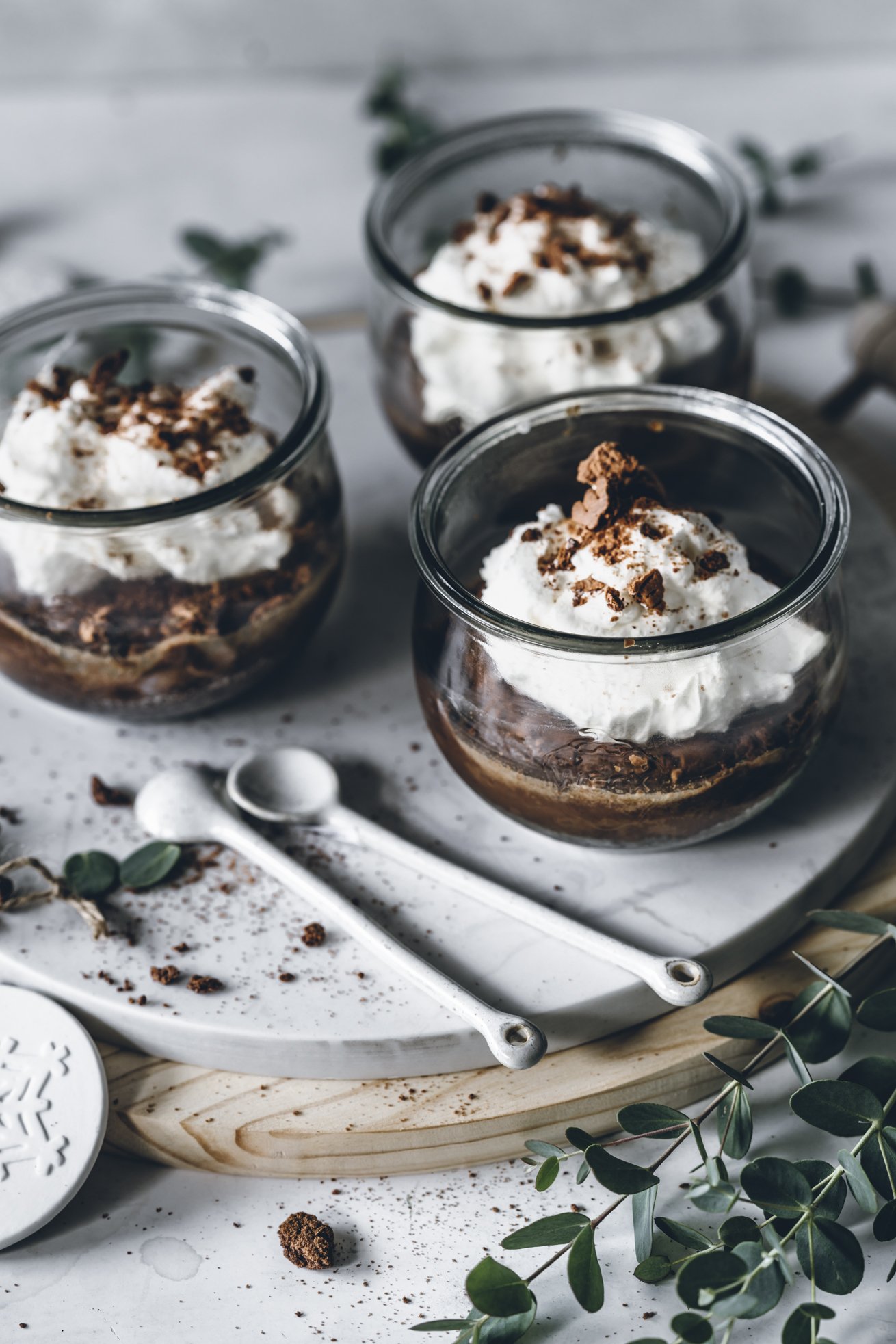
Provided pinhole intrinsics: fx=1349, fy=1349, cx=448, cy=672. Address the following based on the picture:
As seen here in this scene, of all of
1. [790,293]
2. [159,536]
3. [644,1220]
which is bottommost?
[644,1220]

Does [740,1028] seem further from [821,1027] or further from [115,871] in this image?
[115,871]

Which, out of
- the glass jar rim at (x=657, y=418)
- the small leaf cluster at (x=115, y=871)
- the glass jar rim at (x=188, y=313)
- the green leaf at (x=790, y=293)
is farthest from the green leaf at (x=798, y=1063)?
the green leaf at (x=790, y=293)

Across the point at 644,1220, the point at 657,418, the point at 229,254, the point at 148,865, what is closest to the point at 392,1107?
the point at 644,1220

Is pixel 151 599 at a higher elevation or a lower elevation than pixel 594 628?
lower

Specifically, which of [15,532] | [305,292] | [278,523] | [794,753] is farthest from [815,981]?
[305,292]

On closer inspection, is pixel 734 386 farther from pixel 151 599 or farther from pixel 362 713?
pixel 151 599
